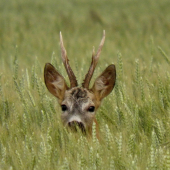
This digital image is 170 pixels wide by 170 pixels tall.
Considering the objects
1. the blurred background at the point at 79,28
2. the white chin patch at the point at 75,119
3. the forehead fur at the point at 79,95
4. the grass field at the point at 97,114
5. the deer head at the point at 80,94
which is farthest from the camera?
the blurred background at the point at 79,28

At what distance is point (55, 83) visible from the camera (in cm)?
533

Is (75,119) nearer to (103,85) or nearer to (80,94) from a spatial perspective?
(80,94)

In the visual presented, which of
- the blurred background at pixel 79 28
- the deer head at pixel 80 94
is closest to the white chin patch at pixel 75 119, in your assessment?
the deer head at pixel 80 94

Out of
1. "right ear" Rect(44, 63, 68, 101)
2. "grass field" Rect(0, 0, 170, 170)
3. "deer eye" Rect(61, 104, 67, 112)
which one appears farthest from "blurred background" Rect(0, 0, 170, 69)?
"deer eye" Rect(61, 104, 67, 112)

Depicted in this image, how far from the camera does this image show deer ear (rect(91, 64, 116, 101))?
5215mm

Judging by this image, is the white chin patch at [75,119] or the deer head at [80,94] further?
the deer head at [80,94]

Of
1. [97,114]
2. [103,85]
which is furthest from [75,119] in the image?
[103,85]

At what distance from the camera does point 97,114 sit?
16.9 ft

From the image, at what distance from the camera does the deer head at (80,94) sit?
488 centimetres

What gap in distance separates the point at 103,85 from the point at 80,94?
37cm

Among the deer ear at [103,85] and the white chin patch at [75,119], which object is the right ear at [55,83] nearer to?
the deer ear at [103,85]

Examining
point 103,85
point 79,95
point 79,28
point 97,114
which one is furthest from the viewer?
point 79,28

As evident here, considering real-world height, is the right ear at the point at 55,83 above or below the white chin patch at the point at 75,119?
above

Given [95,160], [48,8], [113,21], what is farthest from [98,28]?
[95,160]
